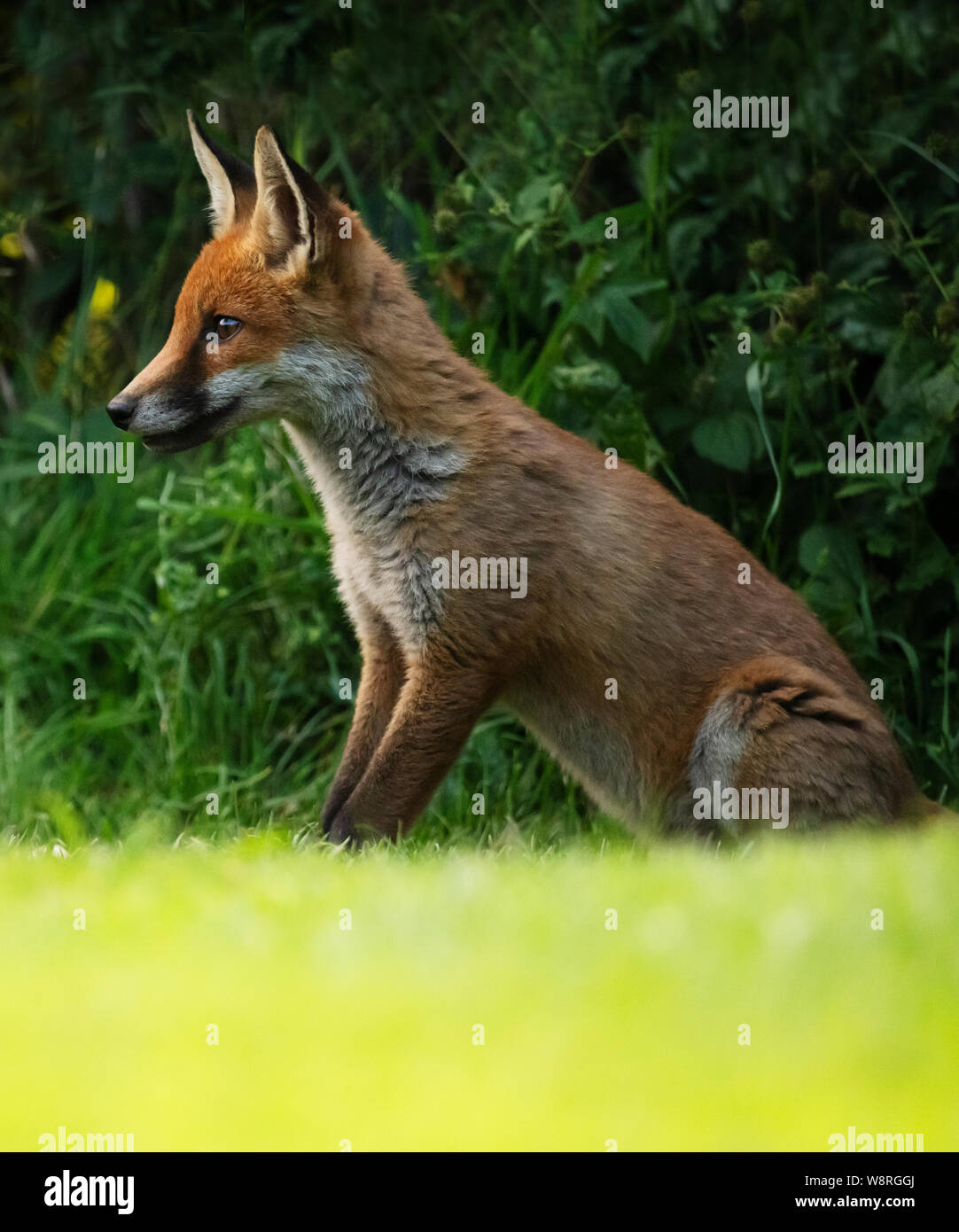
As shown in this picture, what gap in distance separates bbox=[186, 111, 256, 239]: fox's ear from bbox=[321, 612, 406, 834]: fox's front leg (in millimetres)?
1550

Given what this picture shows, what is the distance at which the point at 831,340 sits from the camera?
6.86 m

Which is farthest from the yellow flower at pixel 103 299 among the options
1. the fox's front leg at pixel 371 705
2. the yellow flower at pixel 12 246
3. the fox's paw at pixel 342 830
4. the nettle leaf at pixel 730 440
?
the fox's paw at pixel 342 830

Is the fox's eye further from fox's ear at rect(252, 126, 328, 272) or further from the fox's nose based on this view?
the fox's nose

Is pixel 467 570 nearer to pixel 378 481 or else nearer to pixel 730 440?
pixel 378 481

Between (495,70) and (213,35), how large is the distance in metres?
1.80

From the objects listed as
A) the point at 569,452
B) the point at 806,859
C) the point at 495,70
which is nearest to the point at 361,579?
the point at 569,452

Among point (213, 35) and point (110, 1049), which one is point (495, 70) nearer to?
point (213, 35)

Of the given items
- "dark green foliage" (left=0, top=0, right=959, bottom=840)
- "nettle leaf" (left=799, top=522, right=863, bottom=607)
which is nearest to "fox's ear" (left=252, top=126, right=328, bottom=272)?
"dark green foliage" (left=0, top=0, right=959, bottom=840)

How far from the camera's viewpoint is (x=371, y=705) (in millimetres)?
5742

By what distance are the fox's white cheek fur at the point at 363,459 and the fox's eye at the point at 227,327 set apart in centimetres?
13

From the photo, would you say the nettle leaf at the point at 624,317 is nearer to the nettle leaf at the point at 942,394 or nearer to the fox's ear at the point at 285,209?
the nettle leaf at the point at 942,394

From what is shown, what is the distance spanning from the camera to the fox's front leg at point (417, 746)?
526 cm

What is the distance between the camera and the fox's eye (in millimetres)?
5305

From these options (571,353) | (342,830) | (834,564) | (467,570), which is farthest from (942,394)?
(342,830)
